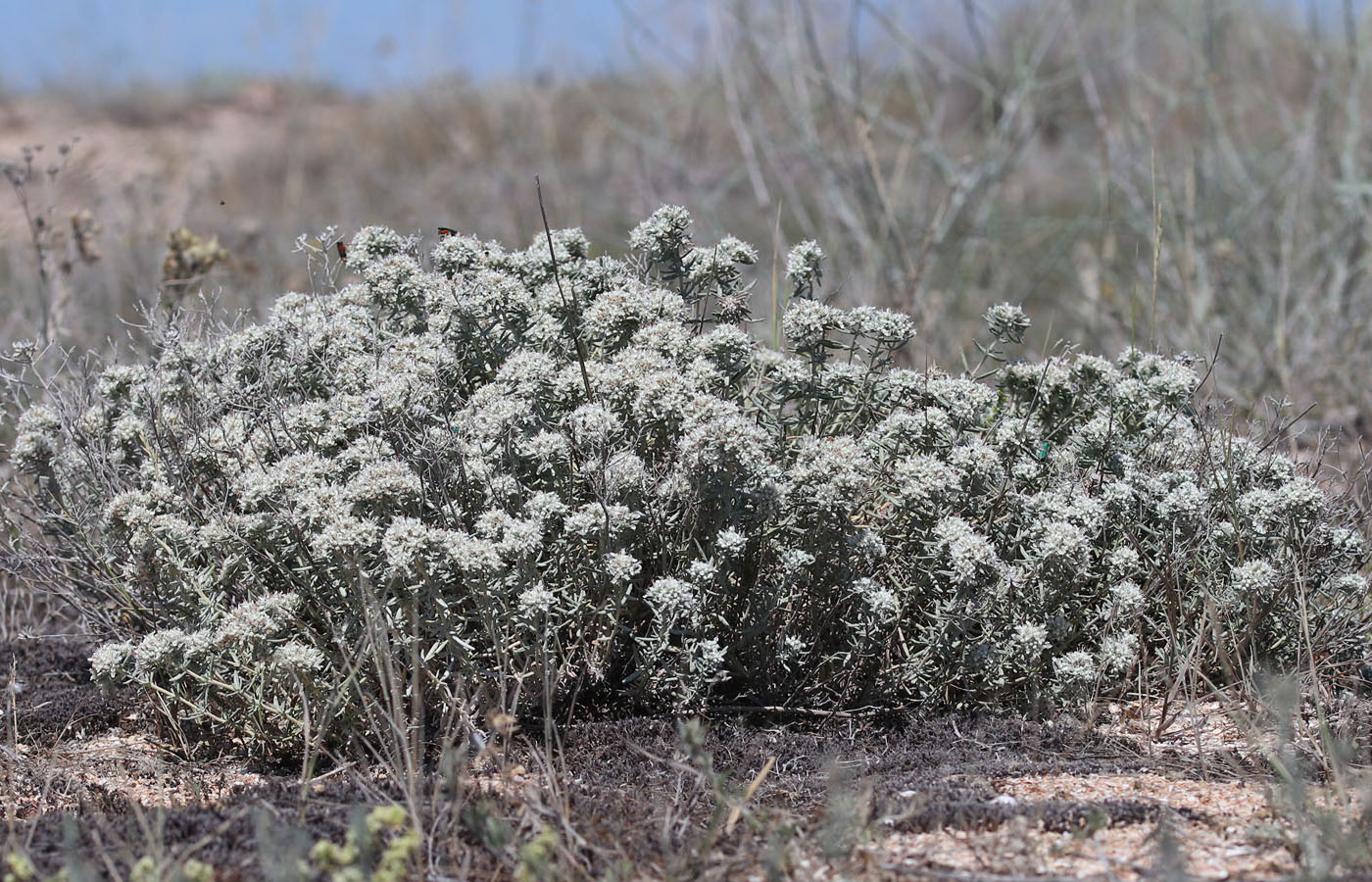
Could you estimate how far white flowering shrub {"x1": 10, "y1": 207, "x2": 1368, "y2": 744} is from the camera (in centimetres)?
307

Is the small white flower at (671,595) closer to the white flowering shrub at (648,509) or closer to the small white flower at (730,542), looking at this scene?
the white flowering shrub at (648,509)

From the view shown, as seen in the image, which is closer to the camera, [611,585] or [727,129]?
[611,585]

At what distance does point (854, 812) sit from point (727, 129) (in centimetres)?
1290

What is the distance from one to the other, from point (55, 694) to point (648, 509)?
206cm

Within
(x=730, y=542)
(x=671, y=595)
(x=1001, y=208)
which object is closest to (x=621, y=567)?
(x=671, y=595)

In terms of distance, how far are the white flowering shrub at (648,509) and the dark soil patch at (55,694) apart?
0.34 metres

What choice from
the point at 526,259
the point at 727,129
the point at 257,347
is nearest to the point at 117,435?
the point at 257,347

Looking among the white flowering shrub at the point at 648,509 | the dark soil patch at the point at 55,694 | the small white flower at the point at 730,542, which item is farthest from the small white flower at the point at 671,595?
the dark soil patch at the point at 55,694

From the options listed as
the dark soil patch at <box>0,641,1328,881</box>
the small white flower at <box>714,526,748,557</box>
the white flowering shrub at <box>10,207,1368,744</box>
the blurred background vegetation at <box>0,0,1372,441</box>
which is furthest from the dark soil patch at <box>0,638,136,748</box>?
the small white flower at <box>714,526,748,557</box>

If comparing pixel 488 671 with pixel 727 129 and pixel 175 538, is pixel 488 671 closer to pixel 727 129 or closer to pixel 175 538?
pixel 175 538

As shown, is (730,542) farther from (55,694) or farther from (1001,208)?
(1001,208)

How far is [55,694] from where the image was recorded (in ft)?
12.7

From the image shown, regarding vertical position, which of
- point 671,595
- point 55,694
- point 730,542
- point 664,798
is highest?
point 730,542

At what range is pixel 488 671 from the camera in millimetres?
3160
